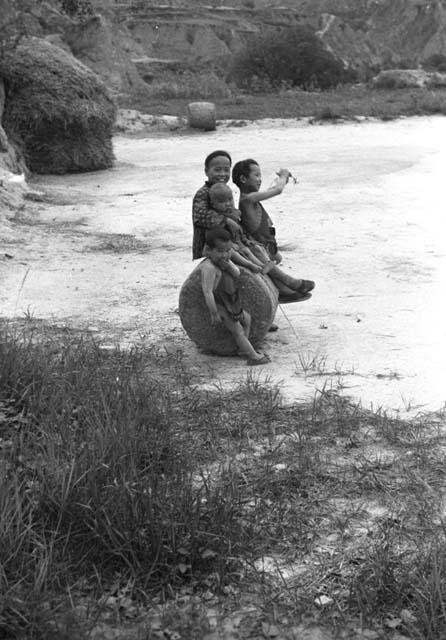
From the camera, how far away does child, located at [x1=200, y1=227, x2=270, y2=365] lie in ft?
18.2

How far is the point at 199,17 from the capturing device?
190 ft

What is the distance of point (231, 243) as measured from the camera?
5.70 metres

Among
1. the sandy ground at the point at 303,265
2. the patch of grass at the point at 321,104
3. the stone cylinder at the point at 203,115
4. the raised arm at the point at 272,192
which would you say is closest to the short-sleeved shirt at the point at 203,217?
the raised arm at the point at 272,192

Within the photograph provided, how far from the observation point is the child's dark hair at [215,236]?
18.2 ft

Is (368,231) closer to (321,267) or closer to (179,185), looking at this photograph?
(321,267)

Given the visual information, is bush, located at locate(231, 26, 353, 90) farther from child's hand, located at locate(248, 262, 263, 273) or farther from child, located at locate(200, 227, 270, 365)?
child, located at locate(200, 227, 270, 365)

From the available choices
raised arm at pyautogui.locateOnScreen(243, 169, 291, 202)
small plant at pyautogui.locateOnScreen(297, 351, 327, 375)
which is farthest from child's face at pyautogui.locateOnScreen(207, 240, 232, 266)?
small plant at pyautogui.locateOnScreen(297, 351, 327, 375)

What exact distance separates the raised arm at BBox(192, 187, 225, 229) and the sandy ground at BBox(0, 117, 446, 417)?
0.81 metres

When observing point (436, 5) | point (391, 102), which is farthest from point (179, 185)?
point (436, 5)

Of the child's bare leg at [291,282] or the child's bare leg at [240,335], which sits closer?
the child's bare leg at [240,335]

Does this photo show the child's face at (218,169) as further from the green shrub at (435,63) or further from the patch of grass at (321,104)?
the green shrub at (435,63)

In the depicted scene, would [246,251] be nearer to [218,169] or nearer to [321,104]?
[218,169]

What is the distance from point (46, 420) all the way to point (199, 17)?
57.1 meters

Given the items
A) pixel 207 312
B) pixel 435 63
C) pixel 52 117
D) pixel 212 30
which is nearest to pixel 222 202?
pixel 207 312
